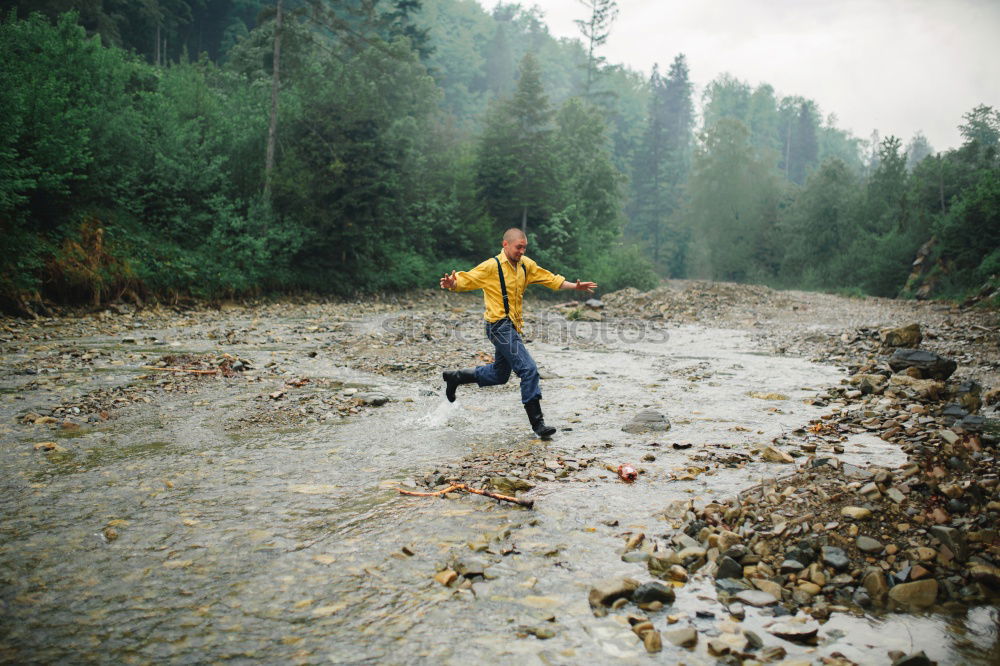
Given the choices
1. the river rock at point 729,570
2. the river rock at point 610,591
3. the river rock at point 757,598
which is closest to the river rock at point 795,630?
the river rock at point 757,598

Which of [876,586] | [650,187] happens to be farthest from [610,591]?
[650,187]

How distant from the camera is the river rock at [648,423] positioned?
729 cm

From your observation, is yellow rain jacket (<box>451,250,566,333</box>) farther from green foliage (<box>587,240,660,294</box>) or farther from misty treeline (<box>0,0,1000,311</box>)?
green foliage (<box>587,240,660,294</box>)

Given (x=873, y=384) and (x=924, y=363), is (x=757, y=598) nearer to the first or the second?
(x=873, y=384)

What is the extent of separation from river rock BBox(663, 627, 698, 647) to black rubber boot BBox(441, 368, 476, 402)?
461cm

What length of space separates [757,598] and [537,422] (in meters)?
3.59

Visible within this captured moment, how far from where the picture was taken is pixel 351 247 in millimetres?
24906

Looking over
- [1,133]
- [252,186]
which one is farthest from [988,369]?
[252,186]

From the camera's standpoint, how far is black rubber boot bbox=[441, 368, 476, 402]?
7531 mm

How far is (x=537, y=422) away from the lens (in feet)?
22.6

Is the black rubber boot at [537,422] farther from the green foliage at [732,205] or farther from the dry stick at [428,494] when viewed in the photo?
the green foliage at [732,205]

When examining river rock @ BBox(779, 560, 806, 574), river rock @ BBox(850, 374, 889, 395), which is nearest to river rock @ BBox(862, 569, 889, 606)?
river rock @ BBox(779, 560, 806, 574)

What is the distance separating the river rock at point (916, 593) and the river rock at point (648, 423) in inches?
150

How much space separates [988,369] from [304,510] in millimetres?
11966
